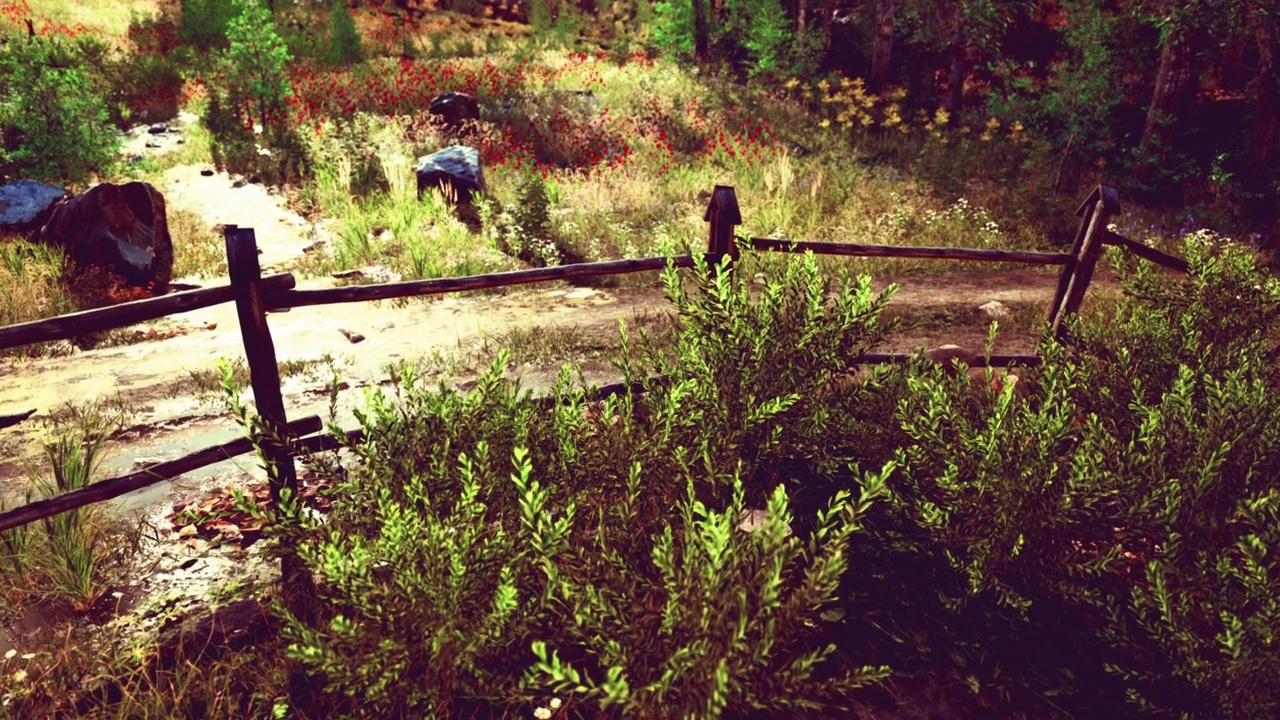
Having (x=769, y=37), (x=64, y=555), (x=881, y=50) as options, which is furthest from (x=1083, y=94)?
(x=64, y=555)

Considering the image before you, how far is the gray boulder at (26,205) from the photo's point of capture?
7.61 metres

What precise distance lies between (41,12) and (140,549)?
2243 centimetres

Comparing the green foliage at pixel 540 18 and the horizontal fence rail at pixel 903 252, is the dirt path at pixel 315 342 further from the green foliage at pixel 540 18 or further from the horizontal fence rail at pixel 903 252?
the green foliage at pixel 540 18

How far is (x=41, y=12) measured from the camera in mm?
18172

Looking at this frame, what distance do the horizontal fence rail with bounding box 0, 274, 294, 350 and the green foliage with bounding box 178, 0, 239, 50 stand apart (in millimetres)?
19773

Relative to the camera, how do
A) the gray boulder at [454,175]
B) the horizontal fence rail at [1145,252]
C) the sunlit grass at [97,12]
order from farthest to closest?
the sunlit grass at [97,12]
the gray boulder at [454,175]
the horizontal fence rail at [1145,252]

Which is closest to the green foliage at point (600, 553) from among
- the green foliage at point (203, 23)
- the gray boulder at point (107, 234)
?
the gray boulder at point (107, 234)

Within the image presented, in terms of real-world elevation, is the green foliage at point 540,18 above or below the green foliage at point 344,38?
above

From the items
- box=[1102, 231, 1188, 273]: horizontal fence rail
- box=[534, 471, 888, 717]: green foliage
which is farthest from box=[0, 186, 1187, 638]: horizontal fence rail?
box=[1102, 231, 1188, 273]: horizontal fence rail

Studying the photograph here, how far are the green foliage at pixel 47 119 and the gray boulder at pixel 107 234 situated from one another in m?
2.39

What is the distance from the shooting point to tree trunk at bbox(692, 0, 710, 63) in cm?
1887

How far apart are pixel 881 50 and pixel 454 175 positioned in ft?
35.2

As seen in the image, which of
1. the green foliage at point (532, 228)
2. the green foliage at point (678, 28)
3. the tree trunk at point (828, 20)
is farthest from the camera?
the green foliage at point (678, 28)

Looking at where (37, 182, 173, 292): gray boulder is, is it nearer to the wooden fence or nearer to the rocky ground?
the rocky ground
